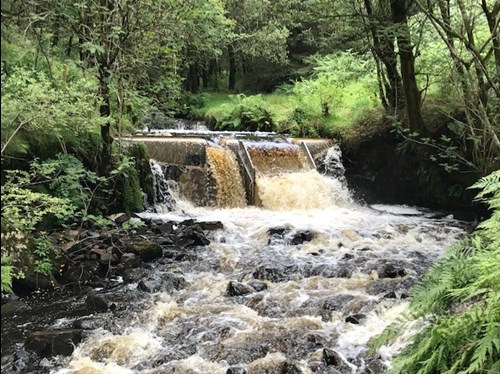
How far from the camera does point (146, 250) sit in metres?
8.61

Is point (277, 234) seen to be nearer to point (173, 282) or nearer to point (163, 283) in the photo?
point (173, 282)

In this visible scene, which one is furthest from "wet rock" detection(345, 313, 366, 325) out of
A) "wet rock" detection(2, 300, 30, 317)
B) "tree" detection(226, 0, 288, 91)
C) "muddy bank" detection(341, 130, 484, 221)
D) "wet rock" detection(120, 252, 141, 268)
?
"tree" detection(226, 0, 288, 91)

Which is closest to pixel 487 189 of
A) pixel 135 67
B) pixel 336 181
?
pixel 135 67

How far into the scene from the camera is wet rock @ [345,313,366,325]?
6071mm

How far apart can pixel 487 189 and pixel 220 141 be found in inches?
438

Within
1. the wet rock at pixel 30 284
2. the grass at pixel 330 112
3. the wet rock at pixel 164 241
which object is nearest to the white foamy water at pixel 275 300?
the wet rock at pixel 164 241

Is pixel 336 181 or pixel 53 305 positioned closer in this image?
pixel 53 305

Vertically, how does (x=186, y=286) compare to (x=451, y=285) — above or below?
below

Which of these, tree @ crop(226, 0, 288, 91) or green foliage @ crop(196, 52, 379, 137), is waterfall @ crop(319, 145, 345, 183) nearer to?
green foliage @ crop(196, 52, 379, 137)

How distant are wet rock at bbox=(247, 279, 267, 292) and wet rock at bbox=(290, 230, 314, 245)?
251 cm

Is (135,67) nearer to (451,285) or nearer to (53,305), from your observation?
(53,305)

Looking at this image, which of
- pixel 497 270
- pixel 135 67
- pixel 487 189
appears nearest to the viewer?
pixel 497 270

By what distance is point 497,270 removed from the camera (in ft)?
10.8

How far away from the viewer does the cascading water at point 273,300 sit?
5.21 metres
